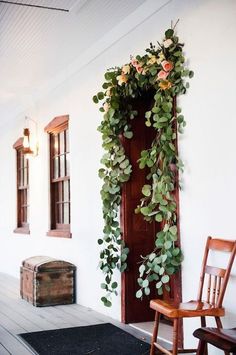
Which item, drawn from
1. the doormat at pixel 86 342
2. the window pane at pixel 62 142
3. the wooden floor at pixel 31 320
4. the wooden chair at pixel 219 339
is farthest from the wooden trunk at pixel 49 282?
the wooden chair at pixel 219 339

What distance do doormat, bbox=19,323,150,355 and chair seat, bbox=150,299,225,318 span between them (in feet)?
2.29

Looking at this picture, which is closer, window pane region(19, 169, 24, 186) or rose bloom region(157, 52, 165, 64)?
rose bloom region(157, 52, 165, 64)

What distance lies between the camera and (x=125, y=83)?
468cm

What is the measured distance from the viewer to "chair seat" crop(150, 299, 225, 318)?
313cm

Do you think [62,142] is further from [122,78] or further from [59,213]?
[122,78]

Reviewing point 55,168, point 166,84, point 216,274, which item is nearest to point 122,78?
point 166,84

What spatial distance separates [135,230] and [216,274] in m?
1.62

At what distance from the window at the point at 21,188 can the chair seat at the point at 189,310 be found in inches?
211

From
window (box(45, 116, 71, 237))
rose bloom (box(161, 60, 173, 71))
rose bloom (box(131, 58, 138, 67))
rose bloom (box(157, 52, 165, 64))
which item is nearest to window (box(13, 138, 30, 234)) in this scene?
window (box(45, 116, 71, 237))

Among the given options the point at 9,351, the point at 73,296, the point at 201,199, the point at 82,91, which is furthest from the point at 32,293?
the point at 201,199

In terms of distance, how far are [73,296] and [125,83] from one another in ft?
9.13

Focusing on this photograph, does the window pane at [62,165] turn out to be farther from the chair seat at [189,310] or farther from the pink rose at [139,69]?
the chair seat at [189,310]

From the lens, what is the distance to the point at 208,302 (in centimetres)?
342

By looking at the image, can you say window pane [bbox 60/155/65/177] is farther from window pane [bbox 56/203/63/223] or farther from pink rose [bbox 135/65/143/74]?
pink rose [bbox 135/65/143/74]
